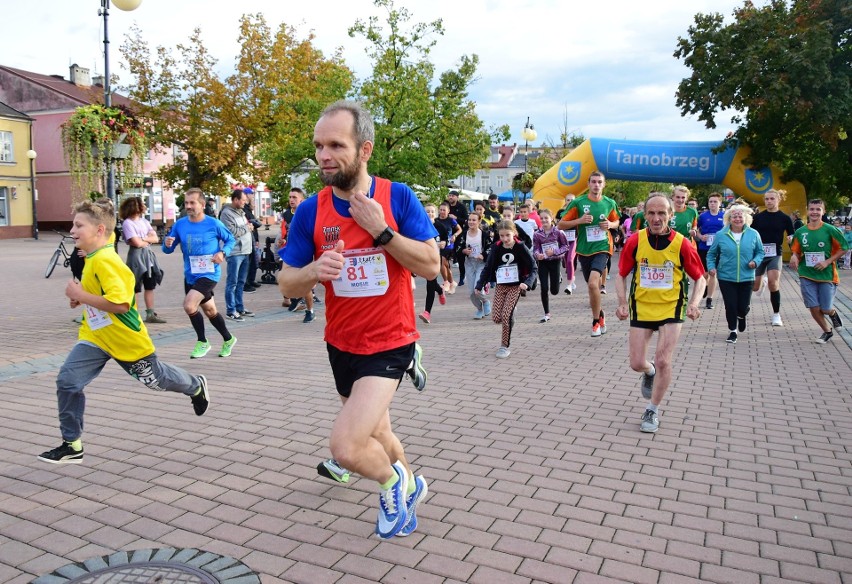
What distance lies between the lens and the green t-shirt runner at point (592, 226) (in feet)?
31.8

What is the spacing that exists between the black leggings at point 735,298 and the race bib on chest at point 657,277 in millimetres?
4326

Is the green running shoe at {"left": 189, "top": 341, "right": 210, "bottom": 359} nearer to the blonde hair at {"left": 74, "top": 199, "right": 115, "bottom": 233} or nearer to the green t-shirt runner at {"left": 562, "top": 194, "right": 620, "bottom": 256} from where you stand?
the blonde hair at {"left": 74, "top": 199, "right": 115, "bottom": 233}

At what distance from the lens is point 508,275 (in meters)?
8.43

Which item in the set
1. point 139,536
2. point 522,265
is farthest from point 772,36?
point 139,536

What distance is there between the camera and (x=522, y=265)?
8.53 metres

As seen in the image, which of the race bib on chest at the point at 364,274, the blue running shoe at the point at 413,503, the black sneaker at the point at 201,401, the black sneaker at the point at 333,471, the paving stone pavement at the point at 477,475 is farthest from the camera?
the black sneaker at the point at 201,401

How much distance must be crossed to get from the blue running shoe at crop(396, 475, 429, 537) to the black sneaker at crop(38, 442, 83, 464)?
2.25 metres

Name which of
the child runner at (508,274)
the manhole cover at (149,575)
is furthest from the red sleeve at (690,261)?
the manhole cover at (149,575)

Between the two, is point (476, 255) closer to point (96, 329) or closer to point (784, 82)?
point (96, 329)

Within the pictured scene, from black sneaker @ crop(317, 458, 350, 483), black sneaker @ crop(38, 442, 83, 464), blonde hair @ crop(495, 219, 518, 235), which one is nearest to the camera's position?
black sneaker @ crop(317, 458, 350, 483)

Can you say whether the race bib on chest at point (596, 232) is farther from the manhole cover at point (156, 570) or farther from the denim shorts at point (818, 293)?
the manhole cover at point (156, 570)

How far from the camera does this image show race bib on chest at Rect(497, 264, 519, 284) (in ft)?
27.6

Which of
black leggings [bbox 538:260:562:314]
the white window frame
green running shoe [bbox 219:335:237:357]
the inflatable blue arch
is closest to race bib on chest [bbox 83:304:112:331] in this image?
green running shoe [bbox 219:335:237:357]

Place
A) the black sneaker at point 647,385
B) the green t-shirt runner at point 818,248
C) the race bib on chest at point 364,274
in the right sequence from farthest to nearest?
the green t-shirt runner at point 818,248, the black sneaker at point 647,385, the race bib on chest at point 364,274
